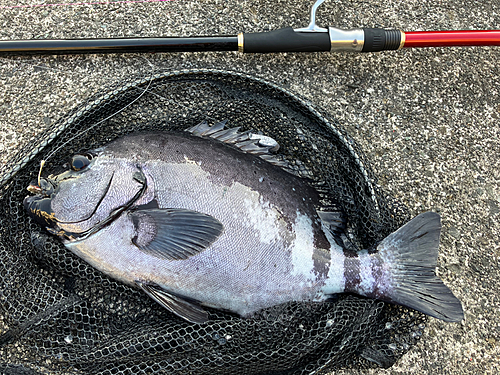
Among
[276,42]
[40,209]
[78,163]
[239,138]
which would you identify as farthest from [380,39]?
[40,209]

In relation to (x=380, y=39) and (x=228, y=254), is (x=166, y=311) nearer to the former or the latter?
(x=228, y=254)

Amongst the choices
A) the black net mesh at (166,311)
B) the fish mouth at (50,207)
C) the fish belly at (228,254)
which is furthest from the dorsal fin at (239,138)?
the fish mouth at (50,207)

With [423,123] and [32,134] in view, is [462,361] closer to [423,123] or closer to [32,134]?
[423,123]

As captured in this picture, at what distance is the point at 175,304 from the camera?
1.65 meters

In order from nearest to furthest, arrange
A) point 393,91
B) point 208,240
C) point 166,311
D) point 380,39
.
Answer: point 208,240 → point 166,311 → point 380,39 → point 393,91

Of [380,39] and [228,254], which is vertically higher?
[380,39]

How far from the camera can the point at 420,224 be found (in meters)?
1.65

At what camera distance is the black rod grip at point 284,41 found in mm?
1885

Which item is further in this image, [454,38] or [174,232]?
[454,38]

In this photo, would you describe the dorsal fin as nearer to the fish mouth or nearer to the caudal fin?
the fish mouth

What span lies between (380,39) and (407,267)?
3.80 feet

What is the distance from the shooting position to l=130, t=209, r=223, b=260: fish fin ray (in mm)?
1608

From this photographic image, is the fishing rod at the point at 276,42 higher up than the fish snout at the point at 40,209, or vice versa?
the fishing rod at the point at 276,42

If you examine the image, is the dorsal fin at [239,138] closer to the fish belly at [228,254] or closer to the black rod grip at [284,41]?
the fish belly at [228,254]
